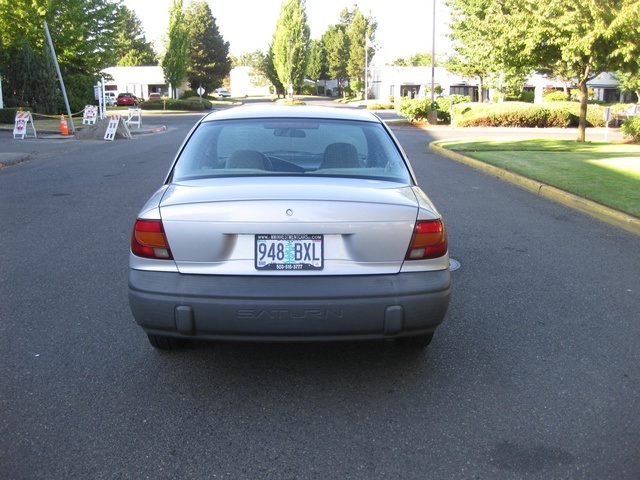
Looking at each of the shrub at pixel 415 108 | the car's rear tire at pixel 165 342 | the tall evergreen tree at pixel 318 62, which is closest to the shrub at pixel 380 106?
the shrub at pixel 415 108

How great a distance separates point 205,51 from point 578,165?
75608mm

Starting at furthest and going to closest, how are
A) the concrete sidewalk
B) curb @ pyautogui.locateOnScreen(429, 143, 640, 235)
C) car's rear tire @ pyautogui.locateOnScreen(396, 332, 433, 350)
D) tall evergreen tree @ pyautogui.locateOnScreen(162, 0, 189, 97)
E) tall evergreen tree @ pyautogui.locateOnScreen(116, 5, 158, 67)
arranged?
tall evergreen tree @ pyautogui.locateOnScreen(116, 5, 158, 67)
tall evergreen tree @ pyautogui.locateOnScreen(162, 0, 189, 97)
the concrete sidewalk
curb @ pyautogui.locateOnScreen(429, 143, 640, 235)
car's rear tire @ pyautogui.locateOnScreen(396, 332, 433, 350)

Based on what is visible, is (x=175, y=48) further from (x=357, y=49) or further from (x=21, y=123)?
(x=357, y=49)

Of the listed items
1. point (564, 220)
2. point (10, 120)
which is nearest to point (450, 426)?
point (564, 220)

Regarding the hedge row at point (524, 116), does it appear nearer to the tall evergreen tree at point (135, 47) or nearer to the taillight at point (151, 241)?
the taillight at point (151, 241)

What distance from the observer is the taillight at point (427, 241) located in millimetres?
3721

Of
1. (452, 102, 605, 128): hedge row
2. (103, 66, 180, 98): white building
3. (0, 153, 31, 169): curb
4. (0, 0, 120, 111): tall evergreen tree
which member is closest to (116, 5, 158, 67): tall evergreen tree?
(103, 66, 180, 98): white building

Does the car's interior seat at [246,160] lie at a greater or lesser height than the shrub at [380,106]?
lesser

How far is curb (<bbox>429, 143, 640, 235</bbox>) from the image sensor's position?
29.2ft

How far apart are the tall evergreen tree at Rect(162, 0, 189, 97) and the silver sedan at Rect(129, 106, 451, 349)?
54.7 metres

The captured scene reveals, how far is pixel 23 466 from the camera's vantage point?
302 centimetres

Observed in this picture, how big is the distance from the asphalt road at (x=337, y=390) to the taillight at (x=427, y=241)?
0.82 m

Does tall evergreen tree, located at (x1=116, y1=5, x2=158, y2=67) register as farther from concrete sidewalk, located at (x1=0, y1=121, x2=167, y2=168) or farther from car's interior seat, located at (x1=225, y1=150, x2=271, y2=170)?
car's interior seat, located at (x1=225, y1=150, x2=271, y2=170)

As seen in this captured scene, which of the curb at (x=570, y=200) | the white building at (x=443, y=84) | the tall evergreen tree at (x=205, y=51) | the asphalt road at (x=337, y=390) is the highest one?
the tall evergreen tree at (x=205, y=51)
